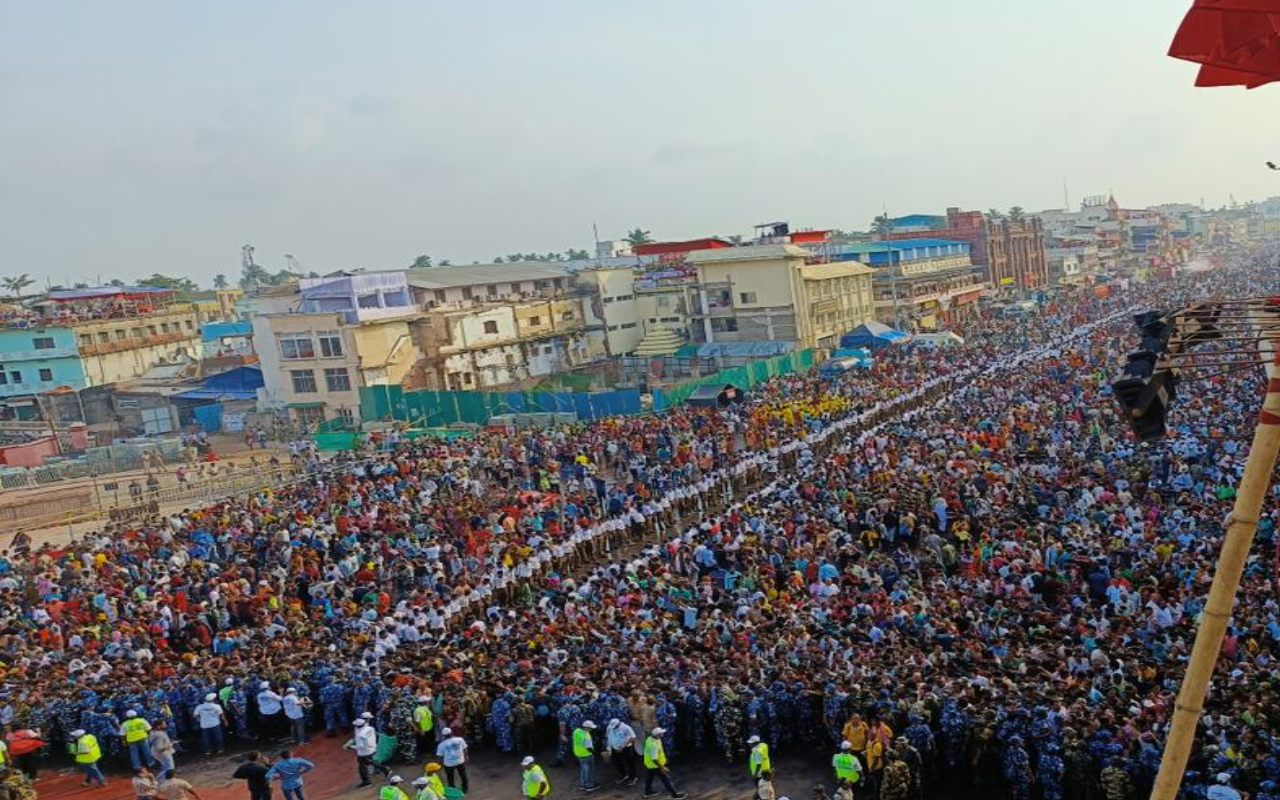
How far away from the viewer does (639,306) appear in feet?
192

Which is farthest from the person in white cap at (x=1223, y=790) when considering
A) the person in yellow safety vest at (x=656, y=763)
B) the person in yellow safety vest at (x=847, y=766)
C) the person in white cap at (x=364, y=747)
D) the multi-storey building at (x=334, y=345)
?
the multi-storey building at (x=334, y=345)

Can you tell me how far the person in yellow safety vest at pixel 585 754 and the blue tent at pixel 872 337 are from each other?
123 ft

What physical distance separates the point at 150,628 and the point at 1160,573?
54.9 feet

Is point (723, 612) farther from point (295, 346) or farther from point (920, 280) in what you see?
point (920, 280)

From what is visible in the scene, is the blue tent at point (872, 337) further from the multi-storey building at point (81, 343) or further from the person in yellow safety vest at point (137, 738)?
the multi-storey building at point (81, 343)

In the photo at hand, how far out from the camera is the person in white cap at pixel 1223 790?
9055 mm

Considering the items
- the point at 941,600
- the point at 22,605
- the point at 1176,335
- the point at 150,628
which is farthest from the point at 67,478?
the point at 1176,335

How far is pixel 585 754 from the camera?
12453 millimetres

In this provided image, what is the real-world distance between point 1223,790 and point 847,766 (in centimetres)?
353

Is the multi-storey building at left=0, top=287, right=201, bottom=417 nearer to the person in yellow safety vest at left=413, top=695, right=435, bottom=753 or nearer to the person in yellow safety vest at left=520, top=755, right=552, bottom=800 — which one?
the person in yellow safety vest at left=413, top=695, right=435, bottom=753

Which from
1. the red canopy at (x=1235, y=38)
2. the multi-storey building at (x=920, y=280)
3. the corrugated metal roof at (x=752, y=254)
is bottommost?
the multi-storey building at (x=920, y=280)

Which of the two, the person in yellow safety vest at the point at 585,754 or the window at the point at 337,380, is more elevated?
the window at the point at 337,380

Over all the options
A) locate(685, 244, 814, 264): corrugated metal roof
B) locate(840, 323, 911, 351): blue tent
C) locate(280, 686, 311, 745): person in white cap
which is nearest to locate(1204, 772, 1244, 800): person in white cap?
locate(280, 686, 311, 745): person in white cap

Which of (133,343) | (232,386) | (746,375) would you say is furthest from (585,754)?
(133,343)
